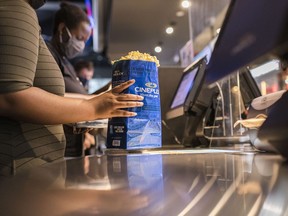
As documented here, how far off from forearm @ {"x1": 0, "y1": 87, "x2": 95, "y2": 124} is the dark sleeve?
21 millimetres

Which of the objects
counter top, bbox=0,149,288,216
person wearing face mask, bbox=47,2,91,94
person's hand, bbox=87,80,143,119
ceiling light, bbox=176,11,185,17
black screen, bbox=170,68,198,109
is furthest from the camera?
ceiling light, bbox=176,11,185,17

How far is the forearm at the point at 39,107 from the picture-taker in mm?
783

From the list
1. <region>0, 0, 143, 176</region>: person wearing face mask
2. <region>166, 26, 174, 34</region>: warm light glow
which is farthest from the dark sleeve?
<region>166, 26, 174, 34</region>: warm light glow

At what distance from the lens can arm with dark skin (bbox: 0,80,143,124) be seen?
0.79 meters

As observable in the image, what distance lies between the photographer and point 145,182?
423 mm

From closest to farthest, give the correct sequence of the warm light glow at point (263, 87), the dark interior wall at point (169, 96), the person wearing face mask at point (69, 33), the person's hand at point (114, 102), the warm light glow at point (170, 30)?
the person's hand at point (114, 102) → the warm light glow at point (263, 87) → the dark interior wall at point (169, 96) → the person wearing face mask at point (69, 33) → the warm light glow at point (170, 30)

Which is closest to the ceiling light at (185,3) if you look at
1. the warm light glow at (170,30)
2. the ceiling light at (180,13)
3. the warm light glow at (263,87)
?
the ceiling light at (180,13)

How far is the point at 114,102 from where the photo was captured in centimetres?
94

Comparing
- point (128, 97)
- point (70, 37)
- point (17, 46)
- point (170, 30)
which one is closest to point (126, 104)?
point (128, 97)

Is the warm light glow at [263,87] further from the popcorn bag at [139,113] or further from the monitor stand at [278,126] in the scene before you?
the monitor stand at [278,126]

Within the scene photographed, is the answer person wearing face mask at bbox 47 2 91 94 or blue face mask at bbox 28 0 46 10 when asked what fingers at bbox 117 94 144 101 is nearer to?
blue face mask at bbox 28 0 46 10

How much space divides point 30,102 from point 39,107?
2 cm

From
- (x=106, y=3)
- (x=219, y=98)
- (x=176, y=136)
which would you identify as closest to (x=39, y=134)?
(x=219, y=98)

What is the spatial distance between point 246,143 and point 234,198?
93cm
